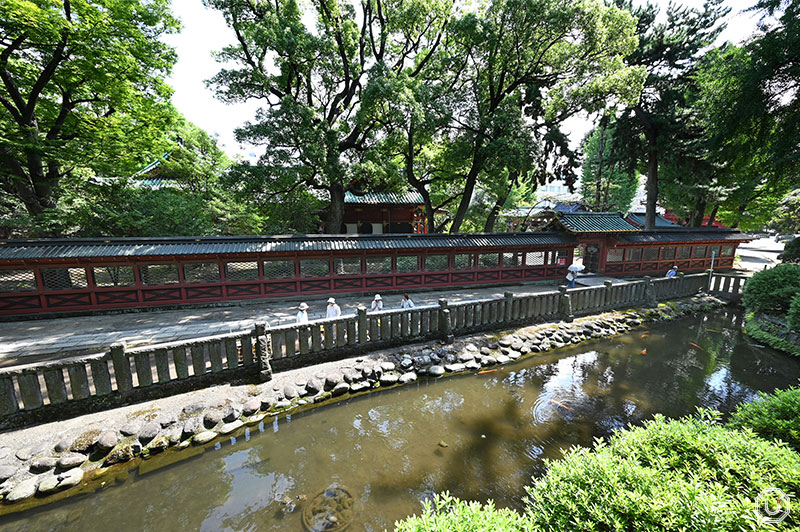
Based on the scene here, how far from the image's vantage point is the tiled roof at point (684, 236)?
62.2 feet

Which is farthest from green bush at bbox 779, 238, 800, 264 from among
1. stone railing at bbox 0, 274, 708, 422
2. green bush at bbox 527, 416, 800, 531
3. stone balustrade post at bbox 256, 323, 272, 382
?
stone balustrade post at bbox 256, 323, 272, 382

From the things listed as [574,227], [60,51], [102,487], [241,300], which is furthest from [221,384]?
[574,227]

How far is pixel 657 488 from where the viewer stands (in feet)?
8.45

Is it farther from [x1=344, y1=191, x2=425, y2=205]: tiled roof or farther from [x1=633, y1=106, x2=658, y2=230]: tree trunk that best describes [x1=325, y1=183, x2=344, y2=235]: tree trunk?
[x1=633, y1=106, x2=658, y2=230]: tree trunk

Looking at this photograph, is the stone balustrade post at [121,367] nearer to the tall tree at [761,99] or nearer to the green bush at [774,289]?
the green bush at [774,289]

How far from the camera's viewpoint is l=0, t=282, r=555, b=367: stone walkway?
28.6 ft

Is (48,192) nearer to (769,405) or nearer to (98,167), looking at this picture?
(98,167)

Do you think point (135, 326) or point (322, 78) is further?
point (322, 78)

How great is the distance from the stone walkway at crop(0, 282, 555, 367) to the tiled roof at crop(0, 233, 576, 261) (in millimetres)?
2360

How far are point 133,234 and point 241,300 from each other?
919 centimetres

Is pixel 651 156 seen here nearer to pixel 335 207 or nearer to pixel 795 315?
pixel 795 315

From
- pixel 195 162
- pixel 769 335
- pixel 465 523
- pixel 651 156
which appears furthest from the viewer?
pixel 651 156

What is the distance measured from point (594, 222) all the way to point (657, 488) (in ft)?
59.9

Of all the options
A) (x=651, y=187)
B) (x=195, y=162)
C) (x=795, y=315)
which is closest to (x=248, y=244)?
(x=195, y=162)
